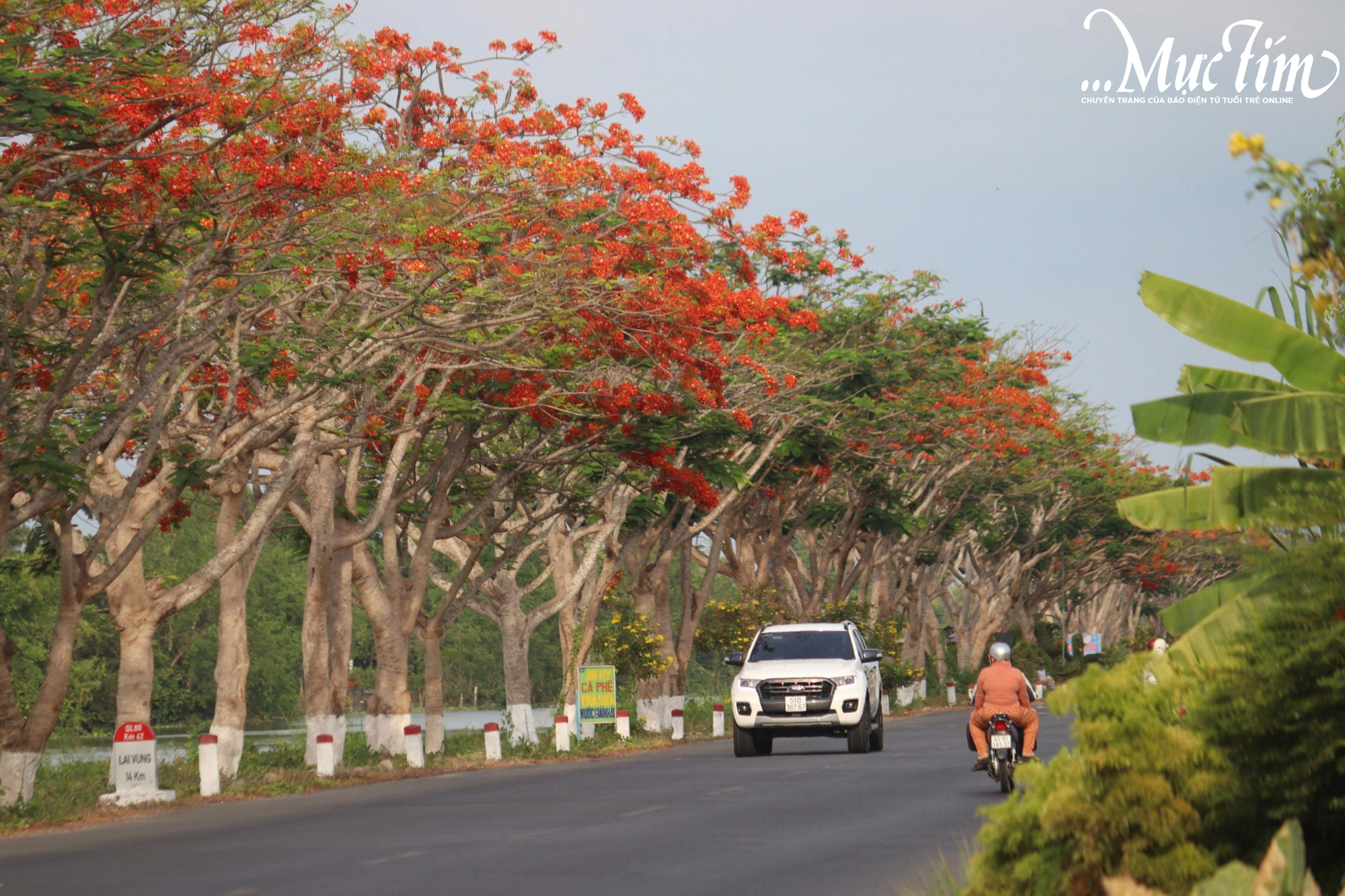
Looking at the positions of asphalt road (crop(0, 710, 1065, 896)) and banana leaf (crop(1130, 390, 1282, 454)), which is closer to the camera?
banana leaf (crop(1130, 390, 1282, 454))

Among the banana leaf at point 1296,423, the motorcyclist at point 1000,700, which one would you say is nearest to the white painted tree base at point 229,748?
the motorcyclist at point 1000,700

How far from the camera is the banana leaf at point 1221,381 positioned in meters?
10.7

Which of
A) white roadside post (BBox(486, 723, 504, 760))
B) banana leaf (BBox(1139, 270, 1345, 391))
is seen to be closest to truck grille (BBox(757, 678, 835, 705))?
white roadside post (BBox(486, 723, 504, 760))

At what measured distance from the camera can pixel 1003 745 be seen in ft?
53.4

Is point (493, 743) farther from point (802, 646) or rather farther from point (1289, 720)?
point (1289, 720)

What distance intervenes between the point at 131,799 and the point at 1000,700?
31.2ft

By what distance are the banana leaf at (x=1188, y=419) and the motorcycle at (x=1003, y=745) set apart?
600cm

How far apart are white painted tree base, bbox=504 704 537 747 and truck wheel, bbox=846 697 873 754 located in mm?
6097

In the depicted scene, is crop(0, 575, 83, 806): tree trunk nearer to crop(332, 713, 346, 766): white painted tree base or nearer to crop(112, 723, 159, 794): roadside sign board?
crop(112, 723, 159, 794): roadside sign board

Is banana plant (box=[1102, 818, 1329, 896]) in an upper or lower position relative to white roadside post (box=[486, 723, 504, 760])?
upper

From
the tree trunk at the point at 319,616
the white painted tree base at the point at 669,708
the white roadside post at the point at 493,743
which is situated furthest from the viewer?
the white painted tree base at the point at 669,708

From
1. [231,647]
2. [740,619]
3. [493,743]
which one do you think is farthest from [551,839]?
[740,619]

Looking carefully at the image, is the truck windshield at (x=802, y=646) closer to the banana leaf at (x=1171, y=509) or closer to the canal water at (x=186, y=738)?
the canal water at (x=186, y=738)

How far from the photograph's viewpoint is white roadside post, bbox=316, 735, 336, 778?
22.2 m
